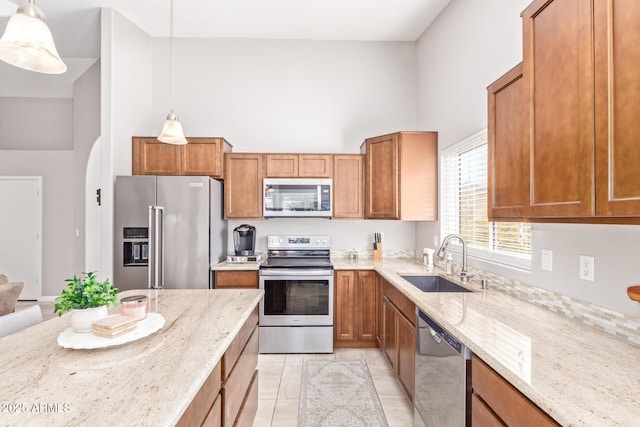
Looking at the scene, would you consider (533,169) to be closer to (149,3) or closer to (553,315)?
(553,315)

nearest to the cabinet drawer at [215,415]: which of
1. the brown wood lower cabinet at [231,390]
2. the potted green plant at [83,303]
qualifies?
the brown wood lower cabinet at [231,390]

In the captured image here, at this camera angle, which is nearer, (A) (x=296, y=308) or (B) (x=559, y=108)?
(B) (x=559, y=108)

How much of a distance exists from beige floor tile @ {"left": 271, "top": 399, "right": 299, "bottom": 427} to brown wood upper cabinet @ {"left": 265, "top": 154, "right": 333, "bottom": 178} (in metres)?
2.21

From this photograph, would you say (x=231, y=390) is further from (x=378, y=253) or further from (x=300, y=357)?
(x=378, y=253)

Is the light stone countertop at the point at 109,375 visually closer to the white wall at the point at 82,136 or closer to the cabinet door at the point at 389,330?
the cabinet door at the point at 389,330

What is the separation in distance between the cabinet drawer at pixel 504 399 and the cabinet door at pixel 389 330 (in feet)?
4.35

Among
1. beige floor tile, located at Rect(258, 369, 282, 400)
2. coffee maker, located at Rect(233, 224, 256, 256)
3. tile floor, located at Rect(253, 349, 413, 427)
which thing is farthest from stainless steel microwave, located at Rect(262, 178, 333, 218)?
beige floor tile, located at Rect(258, 369, 282, 400)

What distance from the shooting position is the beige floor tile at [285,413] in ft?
7.21

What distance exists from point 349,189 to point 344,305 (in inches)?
50.9

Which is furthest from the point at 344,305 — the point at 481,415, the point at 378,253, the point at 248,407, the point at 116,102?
the point at 116,102

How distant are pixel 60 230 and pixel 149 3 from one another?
3.98 meters

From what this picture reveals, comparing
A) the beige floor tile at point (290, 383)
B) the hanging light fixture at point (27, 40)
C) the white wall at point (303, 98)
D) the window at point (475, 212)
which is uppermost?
the white wall at point (303, 98)

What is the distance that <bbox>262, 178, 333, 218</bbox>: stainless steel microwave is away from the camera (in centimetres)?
354

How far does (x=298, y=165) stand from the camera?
3.60m
